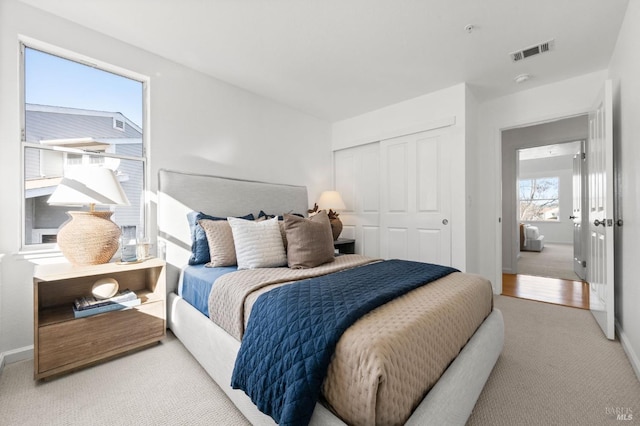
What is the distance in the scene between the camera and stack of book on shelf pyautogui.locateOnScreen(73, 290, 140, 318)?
1.87 metres

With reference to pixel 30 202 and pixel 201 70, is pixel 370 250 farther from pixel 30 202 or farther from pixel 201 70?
pixel 30 202

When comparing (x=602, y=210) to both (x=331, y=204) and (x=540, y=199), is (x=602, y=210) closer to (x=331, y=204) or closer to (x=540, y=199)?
(x=331, y=204)

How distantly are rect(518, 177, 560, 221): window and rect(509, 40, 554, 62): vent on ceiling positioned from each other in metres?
8.43

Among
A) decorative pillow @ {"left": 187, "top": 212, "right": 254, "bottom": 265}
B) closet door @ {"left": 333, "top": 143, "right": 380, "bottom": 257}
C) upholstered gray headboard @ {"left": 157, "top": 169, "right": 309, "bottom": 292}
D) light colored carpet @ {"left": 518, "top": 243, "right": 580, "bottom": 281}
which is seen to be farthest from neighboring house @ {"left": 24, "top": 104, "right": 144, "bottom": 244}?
light colored carpet @ {"left": 518, "top": 243, "right": 580, "bottom": 281}

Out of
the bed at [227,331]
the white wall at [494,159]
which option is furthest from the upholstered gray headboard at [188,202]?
the white wall at [494,159]

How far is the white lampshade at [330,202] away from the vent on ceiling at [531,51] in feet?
7.95

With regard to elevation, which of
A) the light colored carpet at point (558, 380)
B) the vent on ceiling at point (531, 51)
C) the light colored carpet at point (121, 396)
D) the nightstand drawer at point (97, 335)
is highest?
the vent on ceiling at point (531, 51)

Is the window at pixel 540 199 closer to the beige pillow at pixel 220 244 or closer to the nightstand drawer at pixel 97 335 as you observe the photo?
the beige pillow at pixel 220 244

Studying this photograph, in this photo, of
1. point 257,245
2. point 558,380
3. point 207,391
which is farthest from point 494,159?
point 207,391

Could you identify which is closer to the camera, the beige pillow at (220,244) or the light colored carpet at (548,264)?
the beige pillow at (220,244)

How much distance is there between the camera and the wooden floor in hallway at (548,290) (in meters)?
3.30

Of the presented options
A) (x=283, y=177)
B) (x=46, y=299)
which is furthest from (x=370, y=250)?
(x=46, y=299)

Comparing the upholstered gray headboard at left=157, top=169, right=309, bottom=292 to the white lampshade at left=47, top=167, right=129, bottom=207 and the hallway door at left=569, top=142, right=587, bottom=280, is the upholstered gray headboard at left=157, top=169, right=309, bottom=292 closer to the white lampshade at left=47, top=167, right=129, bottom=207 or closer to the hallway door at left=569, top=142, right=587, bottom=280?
the white lampshade at left=47, top=167, right=129, bottom=207
